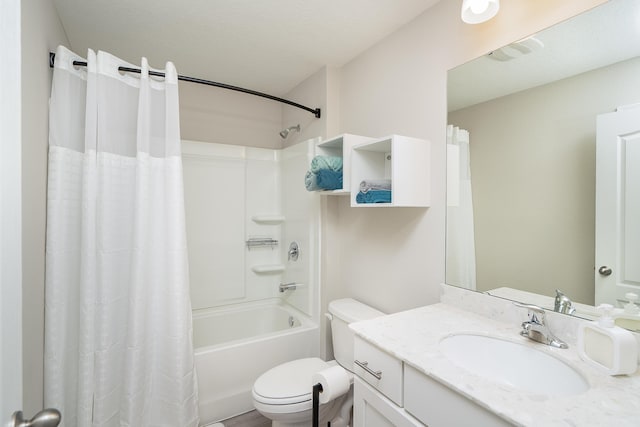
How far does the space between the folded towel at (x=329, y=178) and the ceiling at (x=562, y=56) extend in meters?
0.73

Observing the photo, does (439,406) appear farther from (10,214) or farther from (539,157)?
(10,214)

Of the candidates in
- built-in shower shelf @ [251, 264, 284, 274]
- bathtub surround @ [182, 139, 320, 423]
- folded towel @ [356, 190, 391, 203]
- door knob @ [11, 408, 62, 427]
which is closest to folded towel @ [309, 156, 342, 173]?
folded towel @ [356, 190, 391, 203]

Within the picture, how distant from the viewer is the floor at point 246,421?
188 centimetres

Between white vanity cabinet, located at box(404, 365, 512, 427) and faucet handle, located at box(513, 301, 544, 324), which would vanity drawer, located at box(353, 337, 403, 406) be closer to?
white vanity cabinet, located at box(404, 365, 512, 427)

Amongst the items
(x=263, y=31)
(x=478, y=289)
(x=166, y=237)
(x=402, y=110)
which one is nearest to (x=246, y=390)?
(x=166, y=237)

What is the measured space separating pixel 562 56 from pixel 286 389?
1.90m

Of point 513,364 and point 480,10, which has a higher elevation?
point 480,10

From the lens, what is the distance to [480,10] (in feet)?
4.09

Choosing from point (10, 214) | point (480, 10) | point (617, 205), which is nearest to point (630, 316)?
point (617, 205)

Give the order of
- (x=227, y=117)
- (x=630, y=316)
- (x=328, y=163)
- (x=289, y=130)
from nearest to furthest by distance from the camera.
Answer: (x=630, y=316), (x=328, y=163), (x=289, y=130), (x=227, y=117)

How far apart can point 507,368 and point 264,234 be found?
213 cm

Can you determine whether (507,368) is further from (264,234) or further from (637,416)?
(264,234)

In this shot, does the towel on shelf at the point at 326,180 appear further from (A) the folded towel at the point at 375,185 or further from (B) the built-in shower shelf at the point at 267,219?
(B) the built-in shower shelf at the point at 267,219

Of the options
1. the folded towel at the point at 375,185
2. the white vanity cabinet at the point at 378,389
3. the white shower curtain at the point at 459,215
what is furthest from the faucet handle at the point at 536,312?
the folded towel at the point at 375,185
